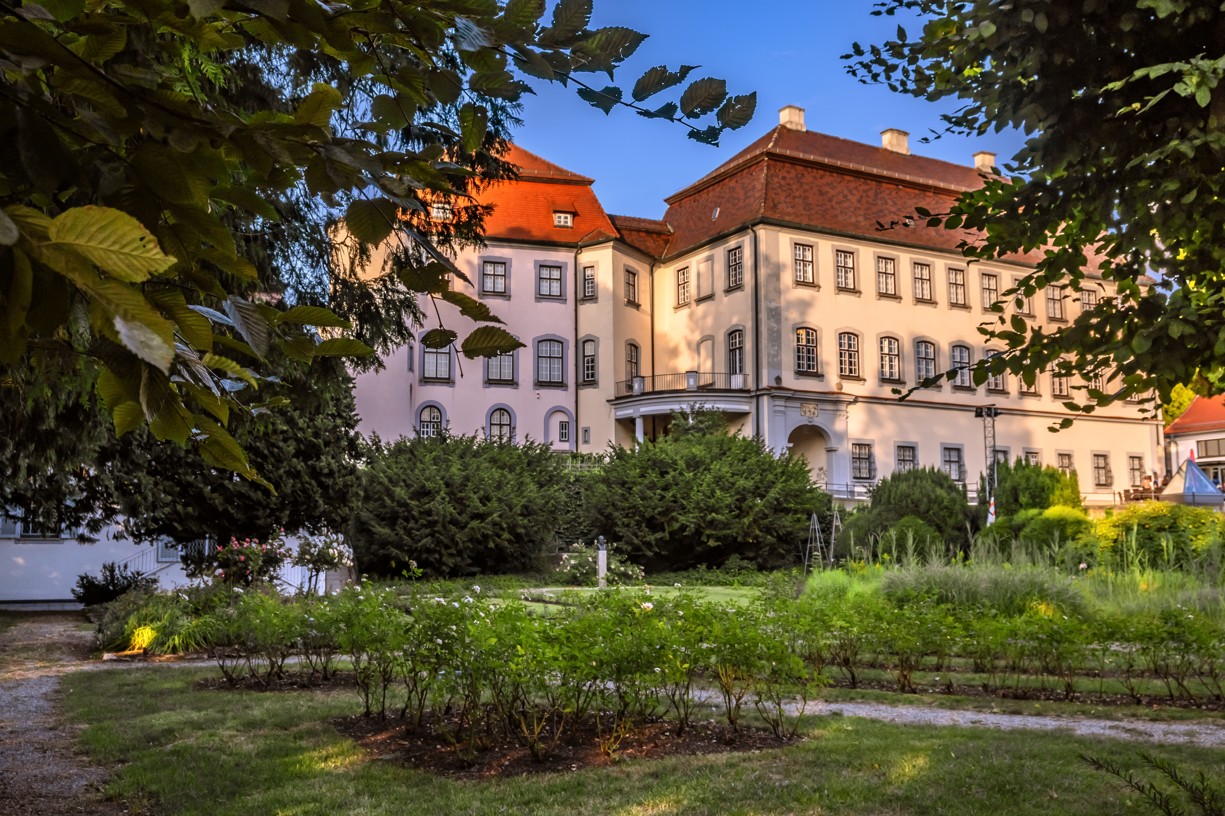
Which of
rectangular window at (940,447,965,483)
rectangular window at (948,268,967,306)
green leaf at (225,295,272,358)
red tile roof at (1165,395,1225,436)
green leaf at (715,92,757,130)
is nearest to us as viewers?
green leaf at (225,295,272,358)

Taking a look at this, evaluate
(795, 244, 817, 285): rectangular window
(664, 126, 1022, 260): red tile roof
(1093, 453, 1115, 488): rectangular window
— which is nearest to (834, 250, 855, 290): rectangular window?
(664, 126, 1022, 260): red tile roof

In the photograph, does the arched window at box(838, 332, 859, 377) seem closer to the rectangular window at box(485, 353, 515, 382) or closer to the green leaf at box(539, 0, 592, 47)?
the rectangular window at box(485, 353, 515, 382)

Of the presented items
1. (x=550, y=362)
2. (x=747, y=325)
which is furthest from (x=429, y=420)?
(x=747, y=325)

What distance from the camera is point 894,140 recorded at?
136 ft

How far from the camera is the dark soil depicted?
19.6 ft

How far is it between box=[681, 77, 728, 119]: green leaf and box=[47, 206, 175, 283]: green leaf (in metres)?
1.02

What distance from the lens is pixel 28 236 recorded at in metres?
0.94

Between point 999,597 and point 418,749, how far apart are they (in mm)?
8223

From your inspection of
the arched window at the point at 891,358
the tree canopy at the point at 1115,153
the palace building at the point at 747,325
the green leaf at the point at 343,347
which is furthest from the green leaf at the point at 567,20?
the arched window at the point at 891,358

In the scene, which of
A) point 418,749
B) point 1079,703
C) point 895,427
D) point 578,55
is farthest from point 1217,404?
point 578,55

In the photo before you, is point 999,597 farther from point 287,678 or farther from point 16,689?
point 16,689

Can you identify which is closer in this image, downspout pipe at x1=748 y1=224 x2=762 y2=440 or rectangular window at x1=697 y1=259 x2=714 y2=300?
downspout pipe at x1=748 y1=224 x2=762 y2=440

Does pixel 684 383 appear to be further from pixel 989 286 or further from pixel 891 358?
pixel 989 286

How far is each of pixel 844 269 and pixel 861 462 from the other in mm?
6754
